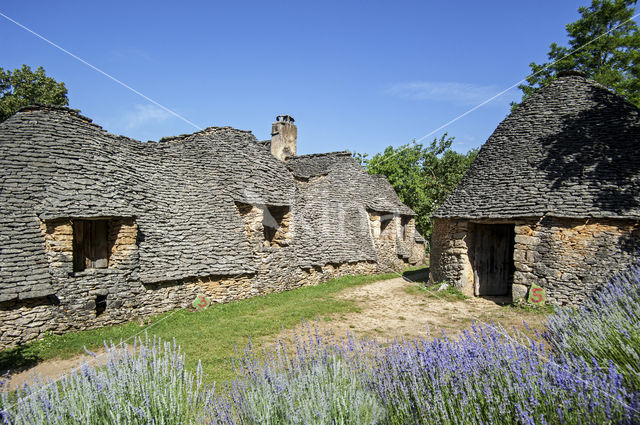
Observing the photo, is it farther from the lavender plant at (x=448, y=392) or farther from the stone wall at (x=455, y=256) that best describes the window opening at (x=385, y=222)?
the lavender plant at (x=448, y=392)

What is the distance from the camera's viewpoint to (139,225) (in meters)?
11.0

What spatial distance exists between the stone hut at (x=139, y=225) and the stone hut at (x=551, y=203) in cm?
629

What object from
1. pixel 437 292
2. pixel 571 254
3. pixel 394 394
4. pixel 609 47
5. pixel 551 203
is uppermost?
pixel 609 47

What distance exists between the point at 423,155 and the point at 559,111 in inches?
719

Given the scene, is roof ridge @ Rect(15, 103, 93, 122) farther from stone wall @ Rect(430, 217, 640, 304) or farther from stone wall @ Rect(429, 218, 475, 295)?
stone wall @ Rect(430, 217, 640, 304)

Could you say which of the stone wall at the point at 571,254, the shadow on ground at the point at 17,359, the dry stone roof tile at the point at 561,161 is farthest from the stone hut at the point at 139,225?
the stone wall at the point at 571,254

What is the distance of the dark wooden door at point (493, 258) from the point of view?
43.5 ft

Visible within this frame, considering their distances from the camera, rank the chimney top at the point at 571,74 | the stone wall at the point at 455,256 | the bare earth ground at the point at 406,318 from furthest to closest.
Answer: the chimney top at the point at 571,74 < the stone wall at the point at 455,256 < the bare earth ground at the point at 406,318

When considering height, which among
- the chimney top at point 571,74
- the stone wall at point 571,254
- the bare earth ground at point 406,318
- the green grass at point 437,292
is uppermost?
the chimney top at point 571,74

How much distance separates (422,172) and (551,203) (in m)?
20.4

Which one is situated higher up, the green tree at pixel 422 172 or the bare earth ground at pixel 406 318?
the green tree at pixel 422 172

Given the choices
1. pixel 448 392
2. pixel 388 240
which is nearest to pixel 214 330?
pixel 448 392

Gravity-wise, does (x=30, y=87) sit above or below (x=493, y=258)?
above

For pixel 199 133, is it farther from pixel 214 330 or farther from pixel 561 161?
pixel 561 161
